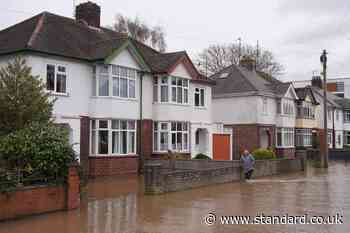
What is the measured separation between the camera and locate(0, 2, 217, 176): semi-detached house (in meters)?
22.5

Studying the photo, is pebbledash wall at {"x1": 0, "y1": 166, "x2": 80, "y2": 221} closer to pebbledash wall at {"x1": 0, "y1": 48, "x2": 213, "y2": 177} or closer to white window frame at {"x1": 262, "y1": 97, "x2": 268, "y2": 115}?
pebbledash wall at {"x1": 0, "y1": 48, "x2": 213, "y2": 177}

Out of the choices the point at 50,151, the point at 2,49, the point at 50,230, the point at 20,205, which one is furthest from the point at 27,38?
the point at 50,230

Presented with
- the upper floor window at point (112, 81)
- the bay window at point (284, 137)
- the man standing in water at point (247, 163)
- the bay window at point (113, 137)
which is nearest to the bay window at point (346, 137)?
the bay window at point (284, 137)

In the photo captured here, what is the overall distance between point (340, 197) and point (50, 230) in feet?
35.1

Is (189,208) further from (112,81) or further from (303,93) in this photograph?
(303,93)

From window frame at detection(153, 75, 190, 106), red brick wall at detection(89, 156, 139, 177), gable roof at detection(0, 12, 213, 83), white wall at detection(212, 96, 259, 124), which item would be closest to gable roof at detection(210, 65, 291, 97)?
white wall at detection(212, 96, 259, 124)

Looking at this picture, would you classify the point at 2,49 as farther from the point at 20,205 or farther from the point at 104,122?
the point at 20,205

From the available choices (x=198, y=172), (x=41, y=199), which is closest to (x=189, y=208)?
(x=41, y=199)

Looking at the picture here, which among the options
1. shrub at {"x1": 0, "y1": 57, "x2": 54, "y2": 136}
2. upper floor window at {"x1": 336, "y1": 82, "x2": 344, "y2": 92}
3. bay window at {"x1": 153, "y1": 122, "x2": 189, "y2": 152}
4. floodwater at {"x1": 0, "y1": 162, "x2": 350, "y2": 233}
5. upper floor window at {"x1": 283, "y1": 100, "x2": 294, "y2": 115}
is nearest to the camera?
floodwater at {"x1": 0, "y1": 162, "x2": 350, "y2": 233}

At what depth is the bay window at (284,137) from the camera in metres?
42.2

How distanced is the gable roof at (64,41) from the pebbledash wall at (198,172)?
6063mm

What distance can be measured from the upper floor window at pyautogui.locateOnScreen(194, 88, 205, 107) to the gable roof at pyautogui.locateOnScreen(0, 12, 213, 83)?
286 cm

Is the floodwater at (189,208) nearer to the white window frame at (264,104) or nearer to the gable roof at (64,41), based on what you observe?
the gable roof at (64,41)

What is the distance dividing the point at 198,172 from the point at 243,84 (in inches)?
843
